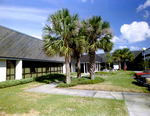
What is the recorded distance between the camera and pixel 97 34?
1218 cm

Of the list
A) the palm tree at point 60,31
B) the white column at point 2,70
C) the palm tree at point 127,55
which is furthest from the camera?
the palm tree at point 127,55

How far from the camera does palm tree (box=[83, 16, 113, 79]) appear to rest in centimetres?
1168

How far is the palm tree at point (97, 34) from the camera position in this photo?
11.7 meters

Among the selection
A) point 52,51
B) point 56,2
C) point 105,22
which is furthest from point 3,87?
point 105,22

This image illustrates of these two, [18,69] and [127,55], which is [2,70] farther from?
[127,55]

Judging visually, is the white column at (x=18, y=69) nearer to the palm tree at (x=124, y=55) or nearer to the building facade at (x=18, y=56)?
the building facade at (x=18, y=56)

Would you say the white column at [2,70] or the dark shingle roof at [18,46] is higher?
the dark shingle roof at [18,46]

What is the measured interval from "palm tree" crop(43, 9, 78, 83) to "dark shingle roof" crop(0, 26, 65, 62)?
1525 mm

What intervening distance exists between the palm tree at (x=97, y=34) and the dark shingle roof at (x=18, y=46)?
5429mm

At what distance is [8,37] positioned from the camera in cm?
1246

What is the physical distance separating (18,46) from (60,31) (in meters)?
6.34

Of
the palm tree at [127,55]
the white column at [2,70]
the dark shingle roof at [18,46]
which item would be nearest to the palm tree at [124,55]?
the palm tree at [127,55]

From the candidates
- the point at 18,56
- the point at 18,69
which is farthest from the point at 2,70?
the point at 18,56

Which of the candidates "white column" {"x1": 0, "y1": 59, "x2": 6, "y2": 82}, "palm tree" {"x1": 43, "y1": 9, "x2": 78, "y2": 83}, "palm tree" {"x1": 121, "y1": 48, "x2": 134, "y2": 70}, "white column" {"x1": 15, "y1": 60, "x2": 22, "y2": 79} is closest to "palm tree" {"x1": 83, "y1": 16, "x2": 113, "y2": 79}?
"palm tree" {"x1": 43, "y1": 9, "x2": 78, "y2": 83}
